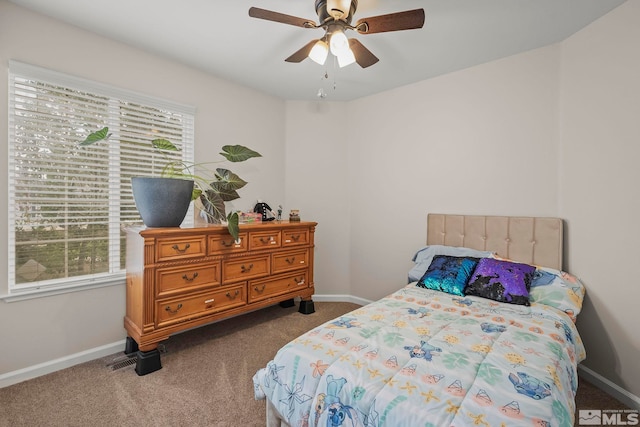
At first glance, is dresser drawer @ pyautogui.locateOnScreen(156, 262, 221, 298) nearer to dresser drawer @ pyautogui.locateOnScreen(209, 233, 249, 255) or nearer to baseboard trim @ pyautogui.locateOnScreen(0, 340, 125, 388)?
dresser drawer @ pyautogui.locateOnScreen(209, 233, 249, 255)

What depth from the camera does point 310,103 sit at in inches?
146

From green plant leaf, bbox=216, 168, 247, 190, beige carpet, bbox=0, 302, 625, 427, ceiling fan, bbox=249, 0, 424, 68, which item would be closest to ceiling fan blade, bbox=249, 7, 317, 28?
ceiling fan, bbox=249, 0, 424, 68

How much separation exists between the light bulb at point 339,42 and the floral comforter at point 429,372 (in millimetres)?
1605

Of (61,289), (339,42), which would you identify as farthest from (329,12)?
(61,289)

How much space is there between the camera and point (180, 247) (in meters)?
2.25

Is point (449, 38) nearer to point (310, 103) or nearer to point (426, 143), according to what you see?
point (426, 143)

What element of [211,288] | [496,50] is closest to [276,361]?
[211,288]

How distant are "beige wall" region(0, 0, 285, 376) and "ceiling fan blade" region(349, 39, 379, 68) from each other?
1.73 m

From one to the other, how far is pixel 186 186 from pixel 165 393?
4.76 feet

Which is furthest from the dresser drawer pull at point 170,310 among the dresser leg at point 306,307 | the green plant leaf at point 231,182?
the dresser leg at point 306,307

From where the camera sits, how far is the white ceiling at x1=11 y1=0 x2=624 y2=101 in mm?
1921

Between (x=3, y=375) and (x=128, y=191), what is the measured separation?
146cm

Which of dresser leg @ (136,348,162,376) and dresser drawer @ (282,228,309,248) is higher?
dresser drawer @ (282,228,309,248)

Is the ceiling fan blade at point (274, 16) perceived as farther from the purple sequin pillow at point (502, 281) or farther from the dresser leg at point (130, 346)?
the dresser leg at point (130, 346)
